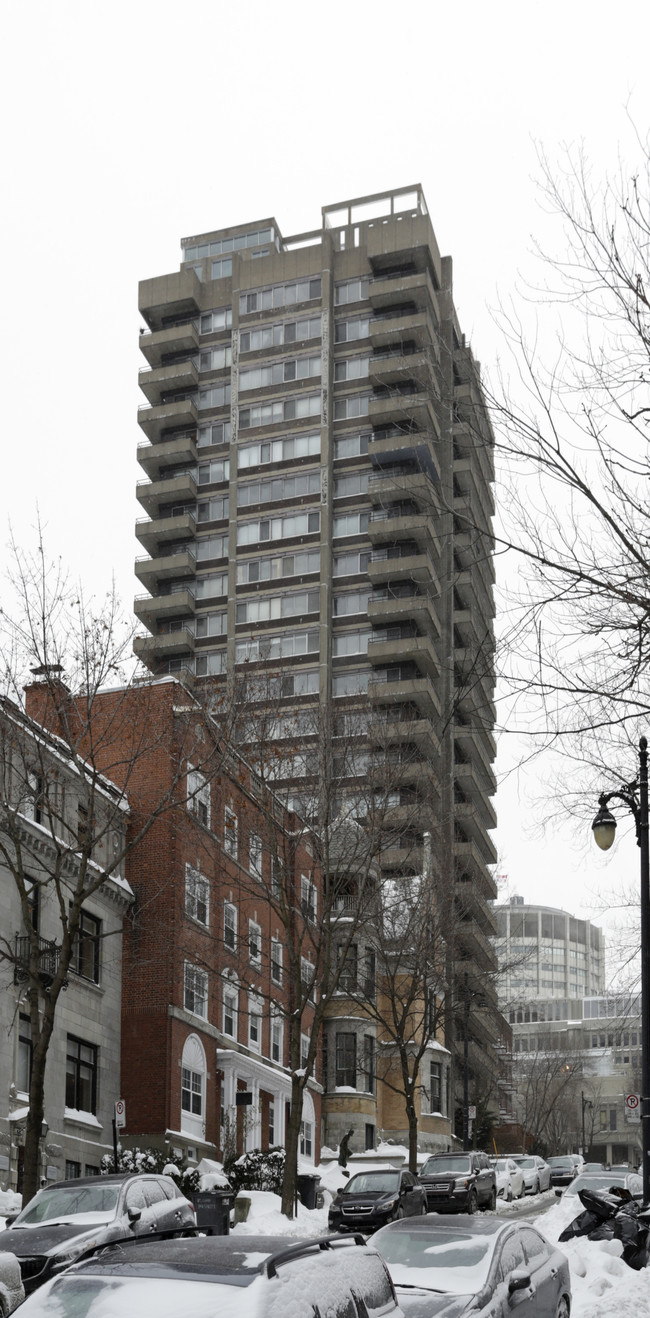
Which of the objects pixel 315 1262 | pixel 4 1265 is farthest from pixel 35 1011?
pixel 315 1262

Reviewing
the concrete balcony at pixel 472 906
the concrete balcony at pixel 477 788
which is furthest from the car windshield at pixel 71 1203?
the concrete balcony at pixel 477 788

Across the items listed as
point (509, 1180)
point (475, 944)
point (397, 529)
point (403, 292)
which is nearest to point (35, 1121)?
point (509, 1180)

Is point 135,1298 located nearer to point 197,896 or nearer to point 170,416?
point 197,896

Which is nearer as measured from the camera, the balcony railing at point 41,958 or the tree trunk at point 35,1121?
the tree trunk at point 35,1121

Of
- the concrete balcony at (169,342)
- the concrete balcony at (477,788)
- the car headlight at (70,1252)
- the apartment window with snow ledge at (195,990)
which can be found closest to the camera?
the car headlight at (70,1252)

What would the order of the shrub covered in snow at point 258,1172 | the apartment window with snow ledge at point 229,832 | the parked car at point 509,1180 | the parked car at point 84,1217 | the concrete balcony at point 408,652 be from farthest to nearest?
the concrete balcony at point 408,652 < the parked car at point 509,1180 < the apartment window with snow ledge at point 229,832 < the shrub covered in snow at point 258,1172 < the parked car at point 84,1217

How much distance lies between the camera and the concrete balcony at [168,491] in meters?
93.3

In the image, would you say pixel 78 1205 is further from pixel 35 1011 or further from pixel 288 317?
pixel 288 317

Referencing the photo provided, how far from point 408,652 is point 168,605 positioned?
680 inches

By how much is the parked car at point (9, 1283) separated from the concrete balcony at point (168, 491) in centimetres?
8201

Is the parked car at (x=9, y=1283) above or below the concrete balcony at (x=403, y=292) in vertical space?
below

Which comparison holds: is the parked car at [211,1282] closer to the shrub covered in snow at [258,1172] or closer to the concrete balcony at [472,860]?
the shrub covered in snow at [258,1172]

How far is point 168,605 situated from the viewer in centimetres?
9225

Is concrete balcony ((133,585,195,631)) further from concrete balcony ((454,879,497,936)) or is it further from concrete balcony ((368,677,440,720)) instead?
concrete balcony ((454,879,497,936))
